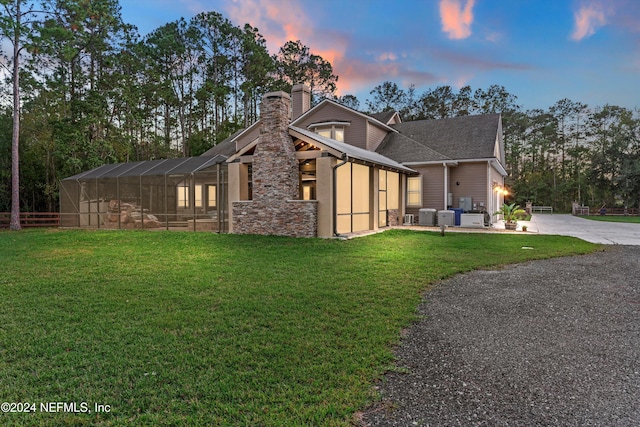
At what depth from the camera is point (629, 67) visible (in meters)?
22.2

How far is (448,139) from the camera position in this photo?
18.3 m

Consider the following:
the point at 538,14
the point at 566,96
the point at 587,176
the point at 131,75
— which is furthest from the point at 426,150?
the point at 566,96

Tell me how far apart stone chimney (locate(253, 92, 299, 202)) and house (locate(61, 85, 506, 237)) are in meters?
0.03

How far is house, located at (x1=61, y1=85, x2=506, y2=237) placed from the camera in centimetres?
1129

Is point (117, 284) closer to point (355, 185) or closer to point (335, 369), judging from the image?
point (335, 369)

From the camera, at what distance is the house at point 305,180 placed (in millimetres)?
11289

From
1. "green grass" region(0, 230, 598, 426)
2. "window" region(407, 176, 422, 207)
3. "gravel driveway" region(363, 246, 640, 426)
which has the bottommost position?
"gravel driveway" region(363, 246, 640, 426)

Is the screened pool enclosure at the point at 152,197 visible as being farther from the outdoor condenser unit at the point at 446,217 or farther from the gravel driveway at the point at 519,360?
the gravel driveway at the point at 519,360

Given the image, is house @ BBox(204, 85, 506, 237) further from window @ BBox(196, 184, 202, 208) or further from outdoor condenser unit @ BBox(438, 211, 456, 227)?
window @ BBox(196, 184, 202, 208)

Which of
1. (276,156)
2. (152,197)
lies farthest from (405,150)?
(152,197)

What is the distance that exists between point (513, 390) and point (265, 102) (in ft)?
35.2

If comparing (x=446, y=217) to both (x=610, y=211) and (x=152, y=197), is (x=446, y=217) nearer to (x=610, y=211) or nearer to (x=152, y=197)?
(x=152, y=197)

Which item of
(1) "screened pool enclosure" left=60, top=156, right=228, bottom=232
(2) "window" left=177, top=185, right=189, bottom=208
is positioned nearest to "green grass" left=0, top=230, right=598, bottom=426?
(1) "screened pool enclosure" left=60, top=156, right=228, bottom=232

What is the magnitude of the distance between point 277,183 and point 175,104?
21.6 m
